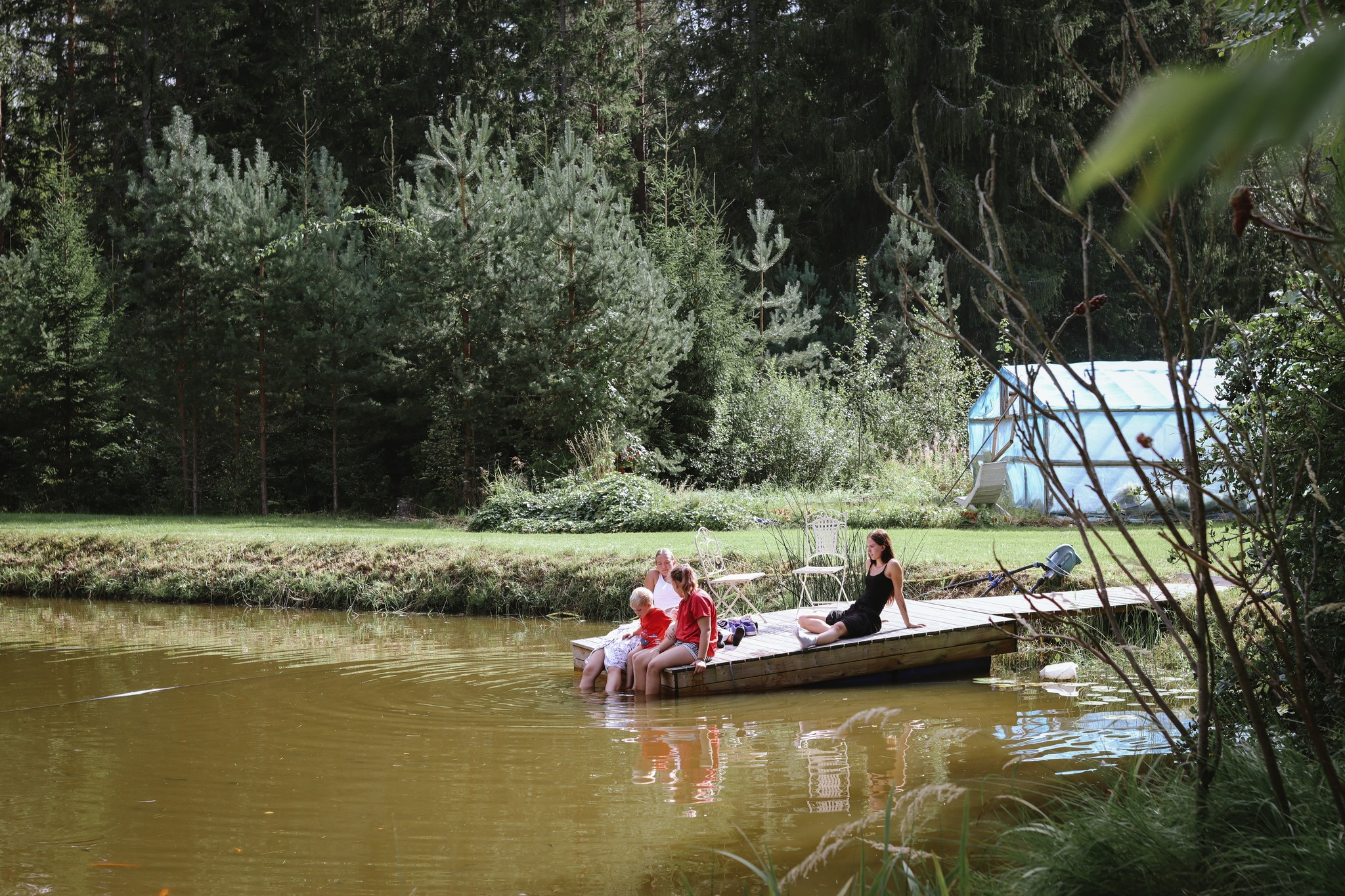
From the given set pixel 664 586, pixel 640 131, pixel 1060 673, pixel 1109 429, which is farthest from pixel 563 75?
pixel 1060 673

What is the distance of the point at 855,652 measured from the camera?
974 cm

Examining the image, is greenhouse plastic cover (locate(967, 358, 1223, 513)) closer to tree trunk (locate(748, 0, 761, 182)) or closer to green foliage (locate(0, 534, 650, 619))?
green foliage (locate(0, 534, 650, 619))

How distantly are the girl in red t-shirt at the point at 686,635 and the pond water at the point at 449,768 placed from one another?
294mm

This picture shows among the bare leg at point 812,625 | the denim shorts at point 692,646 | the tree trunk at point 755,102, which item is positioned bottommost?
the denim shorts at point 692,646

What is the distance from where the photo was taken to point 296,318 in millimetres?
23141

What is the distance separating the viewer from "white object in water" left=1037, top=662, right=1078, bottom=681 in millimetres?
9789

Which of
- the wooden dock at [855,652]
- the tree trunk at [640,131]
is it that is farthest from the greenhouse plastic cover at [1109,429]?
the tree trunk at [640,131]

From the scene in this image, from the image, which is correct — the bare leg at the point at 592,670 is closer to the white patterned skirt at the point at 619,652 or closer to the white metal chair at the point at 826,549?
the white patterned skirt at the point at 619,652

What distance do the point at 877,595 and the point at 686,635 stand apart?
1.68m

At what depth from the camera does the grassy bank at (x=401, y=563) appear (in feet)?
46.1

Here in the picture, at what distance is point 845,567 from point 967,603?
4.14 ft

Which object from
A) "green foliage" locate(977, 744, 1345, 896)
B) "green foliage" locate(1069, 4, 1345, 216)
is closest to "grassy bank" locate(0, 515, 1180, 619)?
"green foliage" locate(977, 744, 1345, 896)

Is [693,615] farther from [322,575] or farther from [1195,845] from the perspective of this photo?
[322,575]

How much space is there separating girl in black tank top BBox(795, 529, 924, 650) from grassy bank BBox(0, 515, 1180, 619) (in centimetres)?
316
